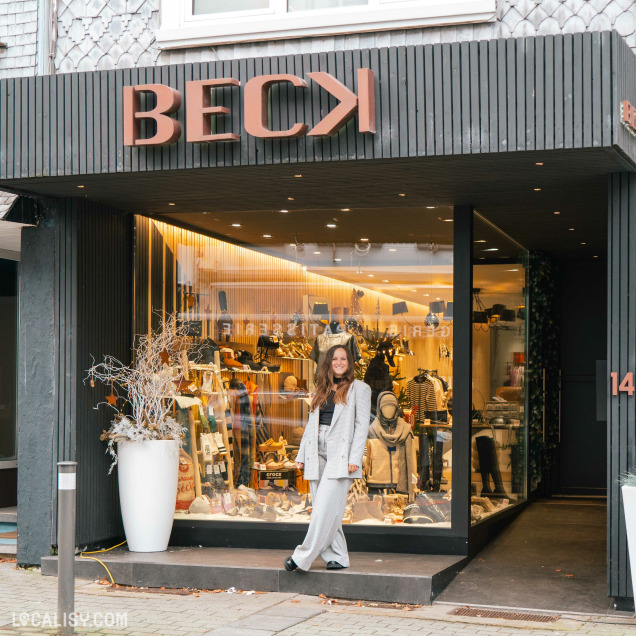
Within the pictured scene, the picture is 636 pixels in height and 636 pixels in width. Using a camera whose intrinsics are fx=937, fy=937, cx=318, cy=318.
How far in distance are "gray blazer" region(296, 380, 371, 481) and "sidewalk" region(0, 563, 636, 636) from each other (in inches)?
38.9

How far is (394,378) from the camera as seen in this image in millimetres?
8617

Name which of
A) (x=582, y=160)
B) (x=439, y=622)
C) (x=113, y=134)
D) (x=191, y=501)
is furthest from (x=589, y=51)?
(x=191, y=501)

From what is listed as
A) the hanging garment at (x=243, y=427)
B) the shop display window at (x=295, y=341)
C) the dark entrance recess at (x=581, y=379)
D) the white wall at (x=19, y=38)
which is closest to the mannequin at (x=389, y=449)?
the shop display window at (x=295, y=341)

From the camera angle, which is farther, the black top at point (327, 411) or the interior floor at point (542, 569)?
the black top at point (327, 411)

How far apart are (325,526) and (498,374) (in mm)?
3508

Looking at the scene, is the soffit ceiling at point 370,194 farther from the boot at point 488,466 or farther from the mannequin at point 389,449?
the boot at point 488,466

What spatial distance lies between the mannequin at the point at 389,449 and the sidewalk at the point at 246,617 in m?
1.62

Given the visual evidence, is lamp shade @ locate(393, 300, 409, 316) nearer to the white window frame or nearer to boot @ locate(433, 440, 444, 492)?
boot @ locate(433, 440, 444, 492)

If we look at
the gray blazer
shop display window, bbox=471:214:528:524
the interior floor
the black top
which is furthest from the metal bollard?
shop display window, bbox=471:214:528:524

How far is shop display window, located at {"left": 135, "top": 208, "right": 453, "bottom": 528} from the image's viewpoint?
8469 millimetres

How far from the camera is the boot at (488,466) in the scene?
29.9ft

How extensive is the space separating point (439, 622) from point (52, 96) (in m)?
4.83

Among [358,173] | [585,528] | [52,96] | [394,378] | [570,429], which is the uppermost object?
[52,96]

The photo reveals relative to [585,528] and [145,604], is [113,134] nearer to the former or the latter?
[145,604]
